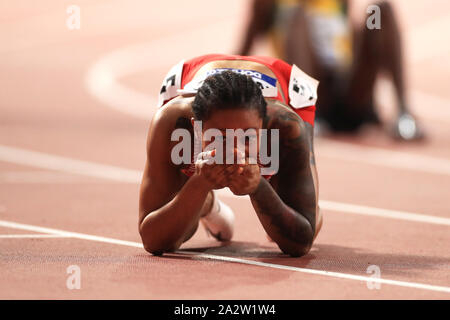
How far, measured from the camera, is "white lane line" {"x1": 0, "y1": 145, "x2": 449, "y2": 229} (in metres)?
5.81

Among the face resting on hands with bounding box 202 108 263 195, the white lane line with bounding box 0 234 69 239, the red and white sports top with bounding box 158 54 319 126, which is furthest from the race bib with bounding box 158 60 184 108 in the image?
the white lane line with bounding box 0 234 69 239

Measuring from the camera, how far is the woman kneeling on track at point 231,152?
3.94 meters

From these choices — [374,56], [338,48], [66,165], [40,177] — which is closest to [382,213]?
[40,177]

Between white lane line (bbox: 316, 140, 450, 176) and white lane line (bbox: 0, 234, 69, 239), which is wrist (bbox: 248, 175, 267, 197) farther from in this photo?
white lane line (bbox: 316, 140, 450, 176)

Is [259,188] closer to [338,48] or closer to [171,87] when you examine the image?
[171,87]

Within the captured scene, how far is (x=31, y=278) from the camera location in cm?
400

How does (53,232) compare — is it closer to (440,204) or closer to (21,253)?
(21,253)

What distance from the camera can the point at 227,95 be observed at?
12.8 feet

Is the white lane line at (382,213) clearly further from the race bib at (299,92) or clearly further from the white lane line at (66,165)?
the white lane line at (66,165)

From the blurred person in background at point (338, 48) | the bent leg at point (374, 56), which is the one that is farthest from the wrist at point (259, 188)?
the bent leg at point (374, 56)

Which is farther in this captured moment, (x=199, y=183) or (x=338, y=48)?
(x=338, y=48)

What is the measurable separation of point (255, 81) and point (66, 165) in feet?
11.9
